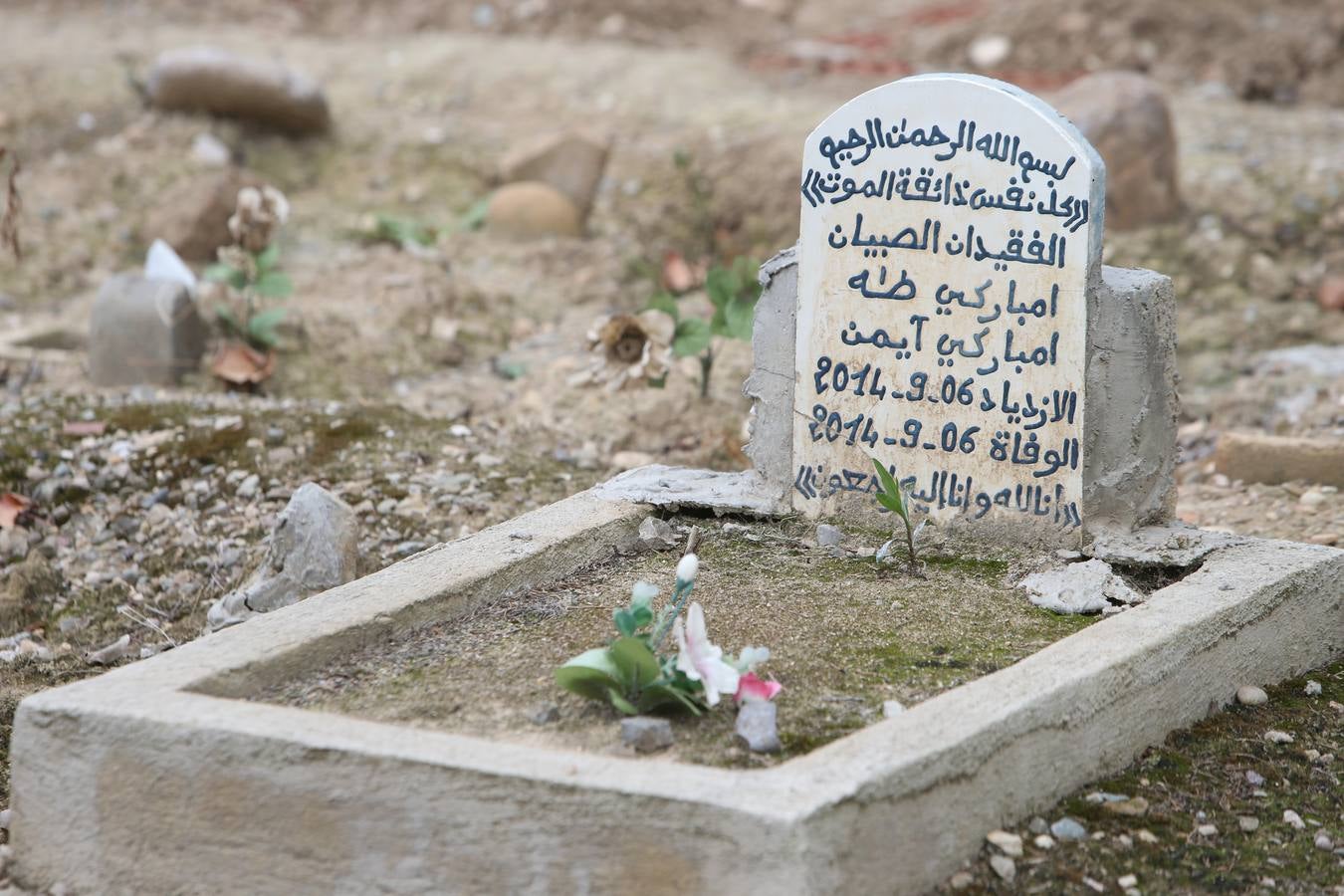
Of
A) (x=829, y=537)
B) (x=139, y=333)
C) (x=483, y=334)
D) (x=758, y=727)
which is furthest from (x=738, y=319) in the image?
(x=758, y=727)

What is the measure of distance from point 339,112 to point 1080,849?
666cm

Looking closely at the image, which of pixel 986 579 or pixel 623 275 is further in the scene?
pixel 623 275

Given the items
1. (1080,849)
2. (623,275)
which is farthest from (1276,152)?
(1080,849)

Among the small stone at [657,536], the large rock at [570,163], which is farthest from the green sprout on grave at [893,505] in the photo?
the large rock at [570,163]

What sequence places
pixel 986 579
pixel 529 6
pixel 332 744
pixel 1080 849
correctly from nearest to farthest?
1. pixel 332 744
2. pixel 1080 849
3. pixel 986 579
4. pixel 529 6

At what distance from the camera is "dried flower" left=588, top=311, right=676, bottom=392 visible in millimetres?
5117

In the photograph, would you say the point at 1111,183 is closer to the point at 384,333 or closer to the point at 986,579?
the point at 384,333

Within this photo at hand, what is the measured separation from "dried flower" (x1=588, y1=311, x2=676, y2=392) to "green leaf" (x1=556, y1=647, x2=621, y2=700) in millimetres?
2149

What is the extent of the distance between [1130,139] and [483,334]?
2665 mm

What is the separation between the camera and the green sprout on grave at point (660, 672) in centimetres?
299

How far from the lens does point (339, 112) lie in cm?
867

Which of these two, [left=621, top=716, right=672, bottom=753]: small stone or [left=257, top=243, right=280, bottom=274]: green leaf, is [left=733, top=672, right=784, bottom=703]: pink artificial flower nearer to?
[left=621, top=716, right=672, bottom=753]: small stone

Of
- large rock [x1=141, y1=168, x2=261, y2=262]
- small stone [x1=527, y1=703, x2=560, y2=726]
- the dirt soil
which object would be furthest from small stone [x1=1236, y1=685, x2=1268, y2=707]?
large rock [x1=141, y1=168, x2=261, y2=262]

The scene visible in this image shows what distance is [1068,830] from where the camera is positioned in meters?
2.97
